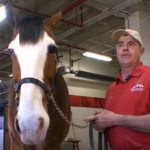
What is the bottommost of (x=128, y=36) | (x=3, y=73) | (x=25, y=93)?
(x=25, y=93)

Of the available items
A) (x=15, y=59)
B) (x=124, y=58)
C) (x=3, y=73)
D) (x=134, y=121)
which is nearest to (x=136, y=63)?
(x=124, y=58)

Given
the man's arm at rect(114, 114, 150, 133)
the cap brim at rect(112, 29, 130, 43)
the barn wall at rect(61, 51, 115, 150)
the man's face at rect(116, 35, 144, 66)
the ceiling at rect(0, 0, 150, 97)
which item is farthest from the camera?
the barn wall at rect(61, 51, 115, 150)

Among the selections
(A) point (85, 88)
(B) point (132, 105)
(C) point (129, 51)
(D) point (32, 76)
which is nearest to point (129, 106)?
(B) point (132, 105)

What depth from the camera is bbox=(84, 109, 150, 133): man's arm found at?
1387mm

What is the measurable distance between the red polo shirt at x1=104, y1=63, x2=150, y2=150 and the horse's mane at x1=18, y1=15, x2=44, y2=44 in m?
0.69

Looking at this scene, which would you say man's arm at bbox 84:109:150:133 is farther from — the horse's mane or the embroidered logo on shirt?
the horse's mane

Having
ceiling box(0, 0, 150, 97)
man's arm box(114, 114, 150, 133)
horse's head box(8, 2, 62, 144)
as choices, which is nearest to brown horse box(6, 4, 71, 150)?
horse's head box(8, 2, 62, 144)

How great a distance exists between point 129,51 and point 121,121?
21.3 inches

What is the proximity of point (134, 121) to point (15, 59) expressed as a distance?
84cm

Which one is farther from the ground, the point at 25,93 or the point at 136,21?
Answer: the point at 136,21

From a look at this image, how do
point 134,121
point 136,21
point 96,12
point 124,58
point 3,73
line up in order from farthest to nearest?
point 3,73 → point 96,12 → point 136,21 → point 124,58 → point 134,121

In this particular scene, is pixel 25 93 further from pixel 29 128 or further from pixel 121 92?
pixel 121 92

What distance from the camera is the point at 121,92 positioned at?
5.35ft

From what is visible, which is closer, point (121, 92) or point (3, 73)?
point (121, 92)
